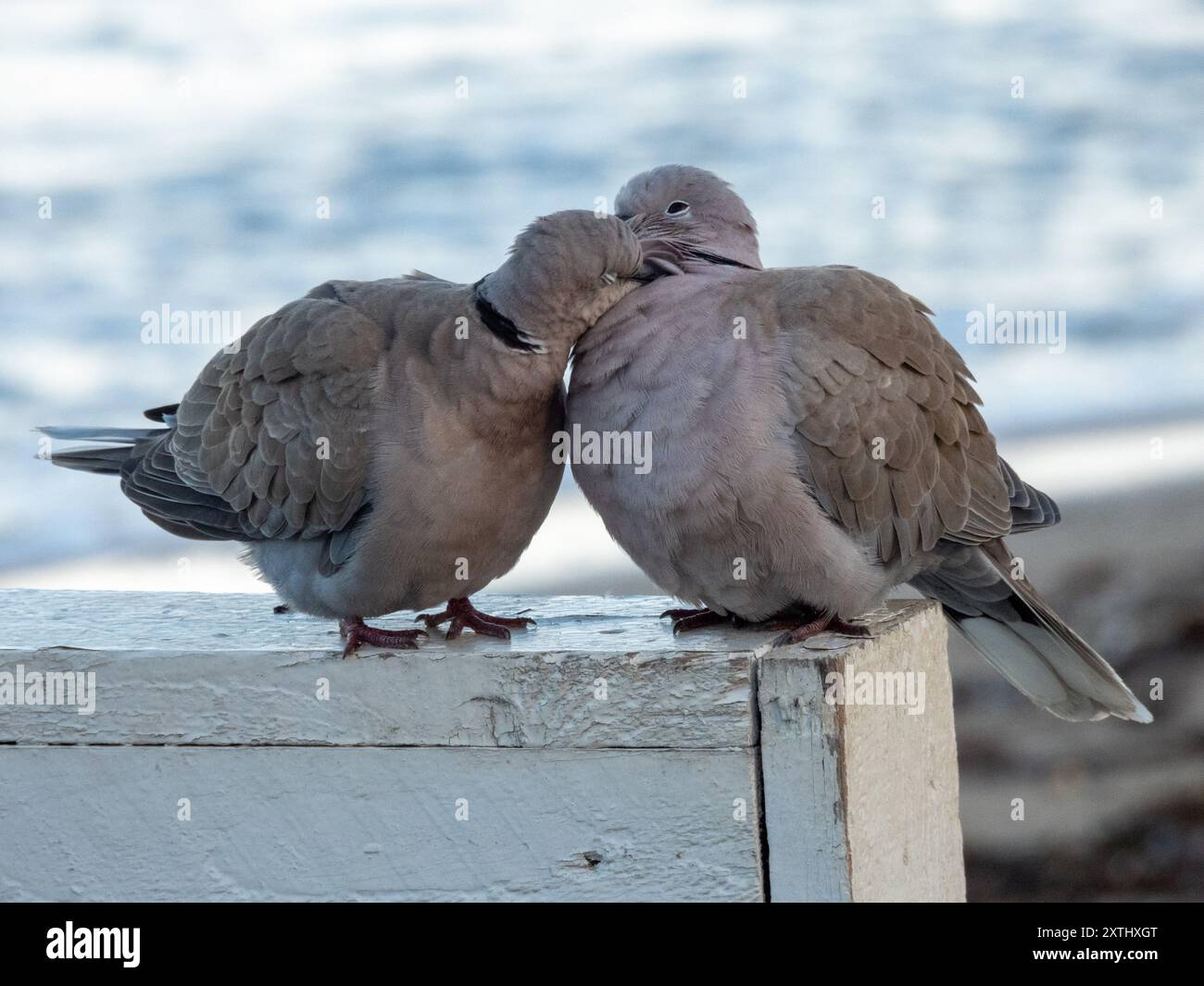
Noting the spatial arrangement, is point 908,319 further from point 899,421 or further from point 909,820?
point 909,820

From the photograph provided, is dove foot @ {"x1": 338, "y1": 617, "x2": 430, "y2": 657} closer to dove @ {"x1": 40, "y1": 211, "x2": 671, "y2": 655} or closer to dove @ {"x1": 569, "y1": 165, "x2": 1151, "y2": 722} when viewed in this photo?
dove @ {"x1": 40, "y1": 211, "x2": 671, "y2": 655}

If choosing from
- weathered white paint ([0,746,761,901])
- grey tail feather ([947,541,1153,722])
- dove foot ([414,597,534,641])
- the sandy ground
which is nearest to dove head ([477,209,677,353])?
dove foot ([414,597,534,641])

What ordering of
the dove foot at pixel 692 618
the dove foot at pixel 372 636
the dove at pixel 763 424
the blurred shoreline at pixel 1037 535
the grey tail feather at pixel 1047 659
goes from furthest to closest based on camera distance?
the blurred shoreline at pixel 1037 535
the grey tail feather at pixel 1047 659
the dove foot at pixel 692 618
the dove at pixel 763 424
the dove foot at pixel 372 636

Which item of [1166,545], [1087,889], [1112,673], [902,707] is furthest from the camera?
[1166,545]

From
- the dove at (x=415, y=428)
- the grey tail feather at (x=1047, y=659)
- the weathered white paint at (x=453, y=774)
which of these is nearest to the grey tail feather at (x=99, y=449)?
the dove at (x=415, y=428)

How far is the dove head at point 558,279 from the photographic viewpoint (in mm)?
2943

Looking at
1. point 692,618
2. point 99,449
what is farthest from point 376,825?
point 99,449

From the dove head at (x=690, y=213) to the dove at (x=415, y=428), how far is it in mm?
97

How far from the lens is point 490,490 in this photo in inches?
121

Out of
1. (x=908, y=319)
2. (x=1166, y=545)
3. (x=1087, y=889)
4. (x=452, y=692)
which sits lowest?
(x=1087, y=889)

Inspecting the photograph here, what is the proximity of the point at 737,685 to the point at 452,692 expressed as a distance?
1.65ft

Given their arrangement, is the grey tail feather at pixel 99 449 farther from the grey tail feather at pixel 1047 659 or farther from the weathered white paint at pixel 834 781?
the grey tail feather at pixel 1047 659

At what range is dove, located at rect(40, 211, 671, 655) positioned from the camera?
3.00 m

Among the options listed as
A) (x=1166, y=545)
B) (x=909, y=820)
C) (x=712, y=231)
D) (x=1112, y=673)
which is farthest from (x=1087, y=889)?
Result: (x=712, y=231)
